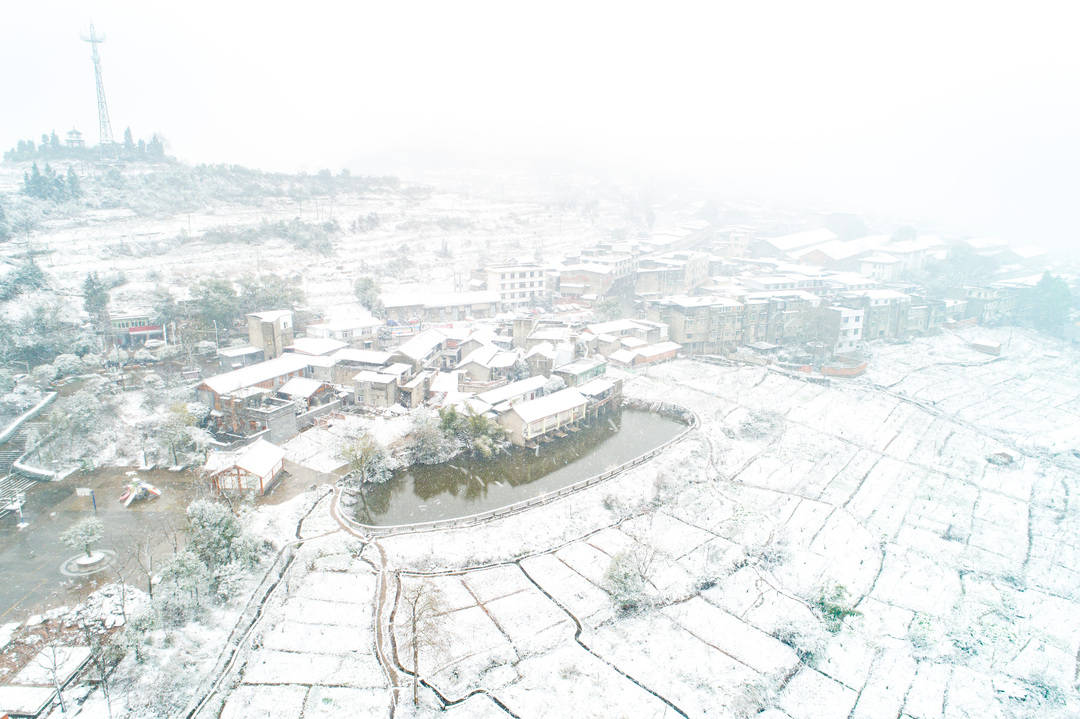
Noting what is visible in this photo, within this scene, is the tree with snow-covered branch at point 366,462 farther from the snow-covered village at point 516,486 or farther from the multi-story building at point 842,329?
the multi-story building at point 842,329

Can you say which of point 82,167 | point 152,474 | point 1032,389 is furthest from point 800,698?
point 82,167

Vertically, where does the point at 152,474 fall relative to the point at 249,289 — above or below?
below

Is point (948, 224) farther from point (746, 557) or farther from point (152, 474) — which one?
point (152, 474)

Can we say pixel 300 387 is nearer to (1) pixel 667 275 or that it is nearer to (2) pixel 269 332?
(2) pixel 269 332

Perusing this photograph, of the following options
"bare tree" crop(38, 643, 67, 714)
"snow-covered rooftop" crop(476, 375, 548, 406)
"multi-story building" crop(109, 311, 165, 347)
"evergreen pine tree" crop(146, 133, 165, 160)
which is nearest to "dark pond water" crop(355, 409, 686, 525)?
"snow-covered rooftop" crop(476, 375, 548, 406)

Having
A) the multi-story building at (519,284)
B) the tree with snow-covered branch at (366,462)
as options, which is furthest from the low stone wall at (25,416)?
the multi-story building at (519,284)

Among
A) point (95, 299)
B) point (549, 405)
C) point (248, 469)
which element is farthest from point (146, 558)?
Result: point (95, 299)

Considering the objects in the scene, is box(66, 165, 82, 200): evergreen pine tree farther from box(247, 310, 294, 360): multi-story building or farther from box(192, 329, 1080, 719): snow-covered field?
box(192, 329, 1080, 719): snow-covered field
